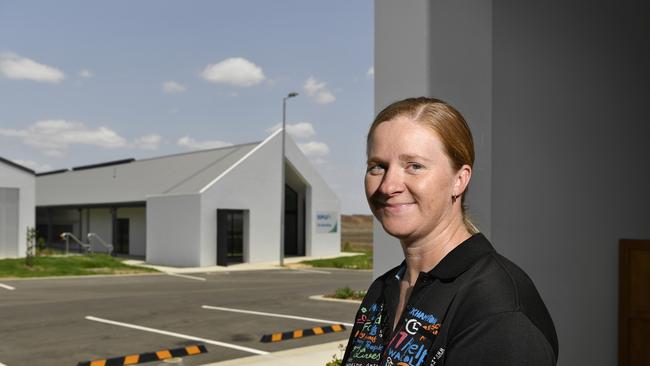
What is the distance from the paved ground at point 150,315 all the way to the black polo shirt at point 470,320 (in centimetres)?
721

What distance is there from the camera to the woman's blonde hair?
4.91 feet

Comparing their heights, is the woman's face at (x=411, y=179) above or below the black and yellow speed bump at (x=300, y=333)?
above

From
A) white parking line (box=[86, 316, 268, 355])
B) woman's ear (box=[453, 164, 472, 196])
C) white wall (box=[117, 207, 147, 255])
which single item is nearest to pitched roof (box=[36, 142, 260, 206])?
white wall (box=[117, 207, 147, 255])

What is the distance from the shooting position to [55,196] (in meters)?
43.5

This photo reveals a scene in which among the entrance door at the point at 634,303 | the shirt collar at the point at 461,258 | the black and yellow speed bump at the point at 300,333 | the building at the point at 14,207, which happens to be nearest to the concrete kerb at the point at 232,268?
the building at the point at 14,207

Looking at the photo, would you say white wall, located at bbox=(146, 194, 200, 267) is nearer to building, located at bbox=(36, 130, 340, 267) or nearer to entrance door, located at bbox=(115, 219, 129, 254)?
building, located at bbox=(36, 130, 340, 267)

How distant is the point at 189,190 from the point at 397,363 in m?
28.9

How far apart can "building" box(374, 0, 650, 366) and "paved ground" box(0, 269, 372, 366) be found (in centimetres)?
572

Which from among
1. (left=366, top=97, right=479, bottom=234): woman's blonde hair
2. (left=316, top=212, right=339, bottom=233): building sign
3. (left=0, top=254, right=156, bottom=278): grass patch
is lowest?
(left=0, top=254, right=156, bottom=278): grass patch

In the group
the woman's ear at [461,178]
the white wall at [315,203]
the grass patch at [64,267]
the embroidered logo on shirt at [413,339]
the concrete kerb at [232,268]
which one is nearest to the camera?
the embroidered logo on shirt at [413,339]

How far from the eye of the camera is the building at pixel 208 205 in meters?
28.4

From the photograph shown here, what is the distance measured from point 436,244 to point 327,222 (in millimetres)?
34161

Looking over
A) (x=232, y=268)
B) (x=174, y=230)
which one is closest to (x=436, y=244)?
(x=232, y=268)

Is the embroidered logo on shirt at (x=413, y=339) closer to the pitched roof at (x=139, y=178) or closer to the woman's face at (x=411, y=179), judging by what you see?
the woman's face at (x=411, y=179)
